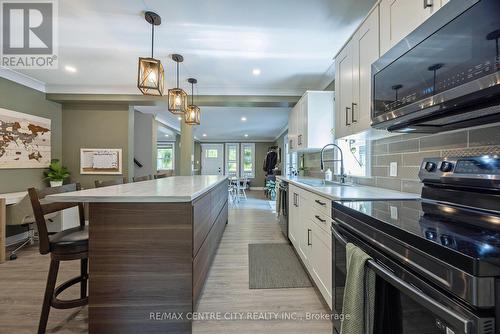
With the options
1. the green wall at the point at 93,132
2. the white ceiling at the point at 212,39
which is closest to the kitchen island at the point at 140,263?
the white ceiling at the point at 212,39

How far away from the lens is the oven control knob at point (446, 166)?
1116 mm

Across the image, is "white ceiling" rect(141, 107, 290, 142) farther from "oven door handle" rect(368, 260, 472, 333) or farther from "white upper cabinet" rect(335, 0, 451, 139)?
"oven door handle" rect(368, 260, 472, 333)

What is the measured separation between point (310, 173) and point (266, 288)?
2.76 meters

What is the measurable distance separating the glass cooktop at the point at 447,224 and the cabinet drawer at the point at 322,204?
34cm

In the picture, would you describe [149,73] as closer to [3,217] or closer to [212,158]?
[3,217]

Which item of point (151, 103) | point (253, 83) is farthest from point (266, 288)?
point (151, 103)

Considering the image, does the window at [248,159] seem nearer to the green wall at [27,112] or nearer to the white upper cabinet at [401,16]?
the green wall at [27,112]

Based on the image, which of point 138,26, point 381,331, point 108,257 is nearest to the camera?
point 381,331

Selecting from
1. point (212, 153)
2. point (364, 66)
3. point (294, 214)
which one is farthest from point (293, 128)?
point (212, 153)

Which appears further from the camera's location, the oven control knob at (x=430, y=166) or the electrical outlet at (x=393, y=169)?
the electrical outlet at (x=393, y=169)

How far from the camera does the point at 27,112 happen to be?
3746 mm

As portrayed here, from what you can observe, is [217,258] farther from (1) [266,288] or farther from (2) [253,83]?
(2) [253,83]

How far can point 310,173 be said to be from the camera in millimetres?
4438

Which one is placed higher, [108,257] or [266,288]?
[108,257]
